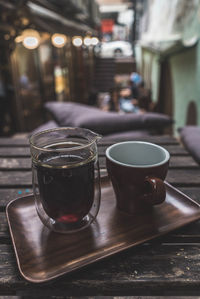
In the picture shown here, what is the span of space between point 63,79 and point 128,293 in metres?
7.24

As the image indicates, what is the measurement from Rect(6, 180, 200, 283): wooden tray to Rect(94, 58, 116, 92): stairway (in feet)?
38.9

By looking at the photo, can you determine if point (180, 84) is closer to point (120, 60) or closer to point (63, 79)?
point (63, 79)

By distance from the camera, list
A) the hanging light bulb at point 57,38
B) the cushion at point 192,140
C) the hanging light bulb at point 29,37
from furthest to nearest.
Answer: the hanging light bulb at point 57,38
the hanging light bulb at point 29,37
the cushion at point 192,140

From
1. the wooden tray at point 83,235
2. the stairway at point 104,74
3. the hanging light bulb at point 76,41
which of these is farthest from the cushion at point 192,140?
the stairway at point 104,74

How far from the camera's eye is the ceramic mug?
1.92ft

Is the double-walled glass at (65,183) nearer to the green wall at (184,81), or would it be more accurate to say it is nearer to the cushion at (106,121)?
the cushion at (106,121)

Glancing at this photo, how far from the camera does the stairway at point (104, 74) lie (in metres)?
12.8

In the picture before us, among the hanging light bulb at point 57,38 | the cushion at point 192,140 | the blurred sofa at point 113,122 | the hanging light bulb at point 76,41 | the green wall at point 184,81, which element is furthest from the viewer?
the hanging light bulb at point 76,41

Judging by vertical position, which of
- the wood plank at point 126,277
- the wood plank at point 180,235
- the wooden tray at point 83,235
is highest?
the wooden tray at point 83,235

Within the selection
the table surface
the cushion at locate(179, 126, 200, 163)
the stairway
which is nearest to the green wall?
the cushion at locate(179, 126, 200, 163)

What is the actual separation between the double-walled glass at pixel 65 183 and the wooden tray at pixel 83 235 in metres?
0.03

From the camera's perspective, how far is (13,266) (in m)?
0.55

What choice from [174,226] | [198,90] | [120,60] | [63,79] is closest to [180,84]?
[198,90]

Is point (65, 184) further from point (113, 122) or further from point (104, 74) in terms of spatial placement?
point (104, 74)
